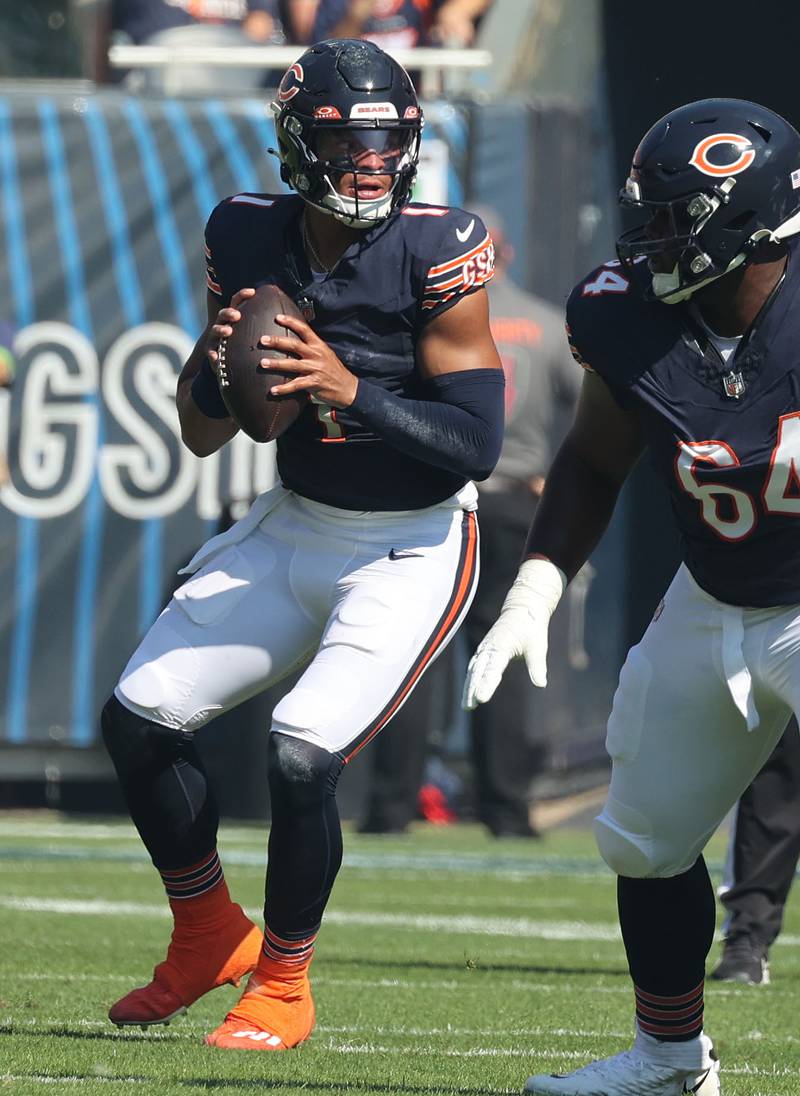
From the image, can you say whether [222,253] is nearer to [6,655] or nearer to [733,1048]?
[733,1048]

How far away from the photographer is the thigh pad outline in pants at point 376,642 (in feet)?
12.2

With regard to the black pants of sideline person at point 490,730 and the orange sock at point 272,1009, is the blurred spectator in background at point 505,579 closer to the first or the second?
the black pants of sideline person at point 490,730

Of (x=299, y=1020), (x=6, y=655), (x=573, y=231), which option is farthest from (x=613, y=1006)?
(x=573, y=231)

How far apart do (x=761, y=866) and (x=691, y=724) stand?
6.20 ft

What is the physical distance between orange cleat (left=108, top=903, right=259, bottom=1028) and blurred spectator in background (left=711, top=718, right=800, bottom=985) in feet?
5.01

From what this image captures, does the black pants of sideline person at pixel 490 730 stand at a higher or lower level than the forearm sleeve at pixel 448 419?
lower

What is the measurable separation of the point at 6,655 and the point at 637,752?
19.8ft

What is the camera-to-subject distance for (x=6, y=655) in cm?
903

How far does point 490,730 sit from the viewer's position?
823cm

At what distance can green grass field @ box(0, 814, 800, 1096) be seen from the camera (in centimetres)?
352

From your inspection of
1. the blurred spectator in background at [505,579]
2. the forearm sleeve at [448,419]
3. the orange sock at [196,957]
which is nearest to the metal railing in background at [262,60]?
the blurred spectator in background at [505,579]

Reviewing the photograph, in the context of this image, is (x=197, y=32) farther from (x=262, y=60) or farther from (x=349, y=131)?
(x=349, y=131)

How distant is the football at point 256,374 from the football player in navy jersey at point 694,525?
1.92 feet

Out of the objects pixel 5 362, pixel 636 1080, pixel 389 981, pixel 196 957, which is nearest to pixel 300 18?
pixel 5 362
